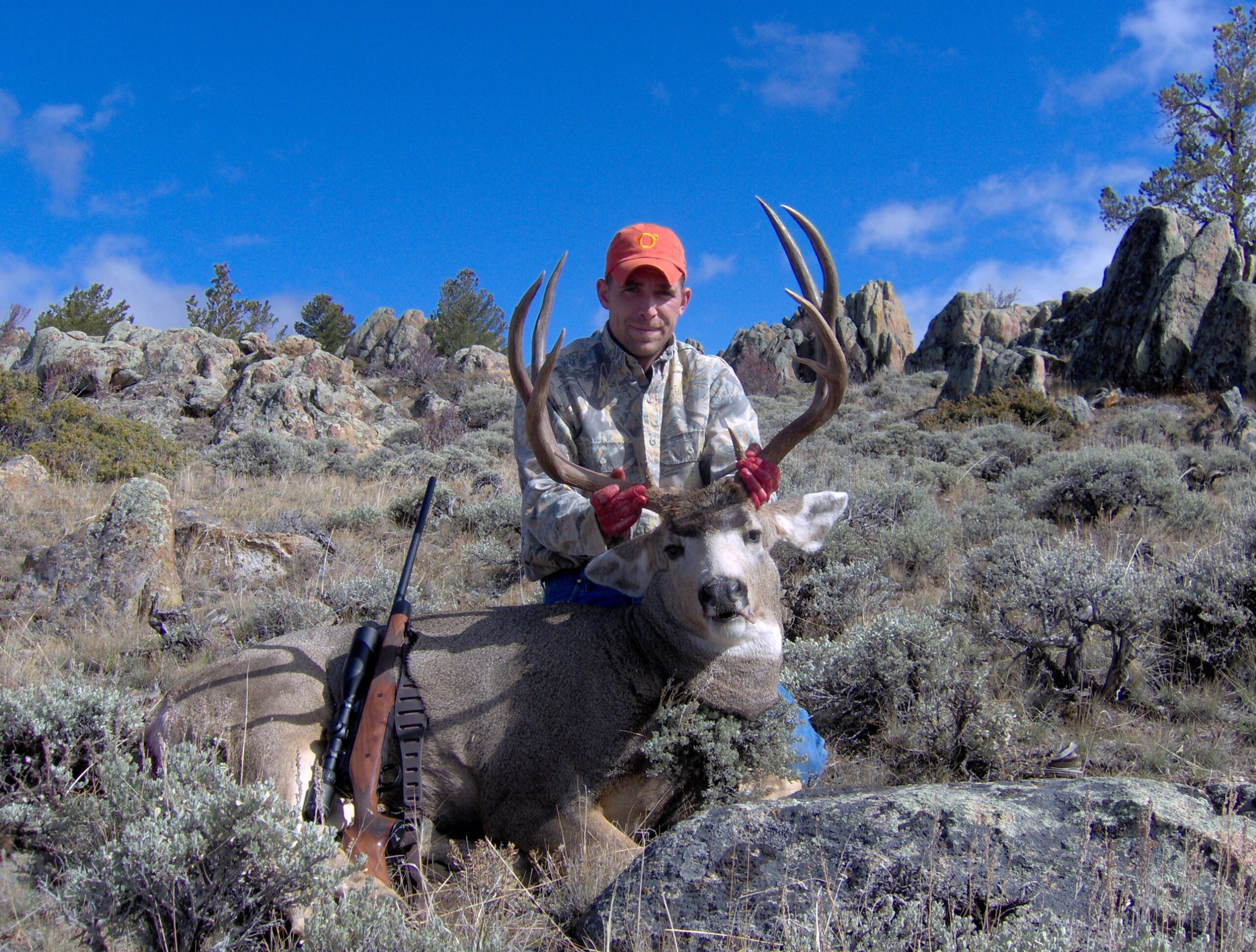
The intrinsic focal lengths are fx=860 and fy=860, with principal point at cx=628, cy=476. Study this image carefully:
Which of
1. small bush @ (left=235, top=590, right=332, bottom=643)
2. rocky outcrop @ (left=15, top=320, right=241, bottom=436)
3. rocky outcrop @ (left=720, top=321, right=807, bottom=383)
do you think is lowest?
small bush @ (left=235, top=590, right=332, bottom=643)

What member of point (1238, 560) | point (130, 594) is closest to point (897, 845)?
point (1238, 560)

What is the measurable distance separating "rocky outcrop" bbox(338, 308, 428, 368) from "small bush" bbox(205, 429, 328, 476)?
1938cm

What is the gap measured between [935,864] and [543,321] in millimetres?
2478

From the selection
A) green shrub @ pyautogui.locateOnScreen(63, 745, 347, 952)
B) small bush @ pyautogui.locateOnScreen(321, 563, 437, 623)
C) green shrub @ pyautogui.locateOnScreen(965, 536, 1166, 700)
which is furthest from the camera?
small bush @ pyautogui.locateOnScreen(321, 563, 437, 623)

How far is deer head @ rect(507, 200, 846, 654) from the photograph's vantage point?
3318 millimetres

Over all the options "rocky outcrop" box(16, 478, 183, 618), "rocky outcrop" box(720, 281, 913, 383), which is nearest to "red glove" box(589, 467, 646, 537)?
"rocky outcrop" box(16, 478, 183, 618)

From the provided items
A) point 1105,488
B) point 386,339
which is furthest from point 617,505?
point 386,339

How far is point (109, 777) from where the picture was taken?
259 cm

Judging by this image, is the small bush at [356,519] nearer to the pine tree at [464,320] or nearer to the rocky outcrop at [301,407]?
the rocky outcrop at [301,407]

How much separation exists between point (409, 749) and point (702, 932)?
1.74 meters

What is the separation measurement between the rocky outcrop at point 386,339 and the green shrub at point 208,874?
3137cm

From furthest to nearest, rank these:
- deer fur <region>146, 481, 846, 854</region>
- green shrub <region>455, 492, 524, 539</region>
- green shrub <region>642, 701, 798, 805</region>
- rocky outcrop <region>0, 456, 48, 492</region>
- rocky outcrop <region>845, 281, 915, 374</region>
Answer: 1. rocky outcrop <region>845, 281, 915, 374</region>
2. rocky outcrop <region>0, 456, 48, 492</region>
3. green shrub <region>455, 492, 524, 539</region>
4. deer fur <region>146, 481, 846, 854</region>
5. green shrub <region>642, 701, 798, 805</region>

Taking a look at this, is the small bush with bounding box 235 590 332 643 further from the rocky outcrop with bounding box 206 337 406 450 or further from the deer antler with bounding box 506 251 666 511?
the rocky outcrop with bounding box 206 337 406 450

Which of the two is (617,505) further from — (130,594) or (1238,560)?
(130,594)
